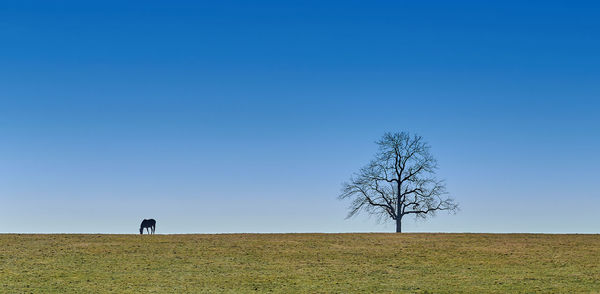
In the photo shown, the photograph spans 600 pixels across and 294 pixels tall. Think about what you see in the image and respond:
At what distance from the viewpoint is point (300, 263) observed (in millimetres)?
35781

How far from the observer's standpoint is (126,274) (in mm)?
32312

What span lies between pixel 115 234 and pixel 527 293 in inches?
1227

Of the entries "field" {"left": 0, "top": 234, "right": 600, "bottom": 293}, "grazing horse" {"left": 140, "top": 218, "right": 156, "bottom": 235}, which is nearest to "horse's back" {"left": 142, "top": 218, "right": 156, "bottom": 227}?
"grazing horse" {"left": 140, "top": 218, "right": 156, "bottom": 235}

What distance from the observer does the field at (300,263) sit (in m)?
29.5

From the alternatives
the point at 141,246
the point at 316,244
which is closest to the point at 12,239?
the point at 141,246

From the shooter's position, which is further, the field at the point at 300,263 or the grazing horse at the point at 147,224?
the grazing horse at the point at 147,224

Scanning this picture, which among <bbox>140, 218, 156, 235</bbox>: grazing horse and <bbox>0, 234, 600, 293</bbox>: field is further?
<bbox>140, 218, 156, 235</bbox>: grazing horse

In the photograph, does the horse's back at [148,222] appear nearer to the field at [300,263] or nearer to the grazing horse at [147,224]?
the grazing horse at [147,224]

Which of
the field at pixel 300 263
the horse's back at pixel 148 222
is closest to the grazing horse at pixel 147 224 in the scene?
the horse's back at pixel 148 222

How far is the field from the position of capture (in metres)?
29.5

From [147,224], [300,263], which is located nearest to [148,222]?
[147,224]

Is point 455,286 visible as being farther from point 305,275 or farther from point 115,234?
point 115,234

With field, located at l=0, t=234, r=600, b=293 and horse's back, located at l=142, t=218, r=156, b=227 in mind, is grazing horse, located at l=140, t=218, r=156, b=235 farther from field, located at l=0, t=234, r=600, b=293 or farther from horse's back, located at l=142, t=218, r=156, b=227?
field, located at l=0, t=234, r=600, b=293

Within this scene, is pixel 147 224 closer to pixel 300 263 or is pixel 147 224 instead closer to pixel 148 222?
pixel 148 222
